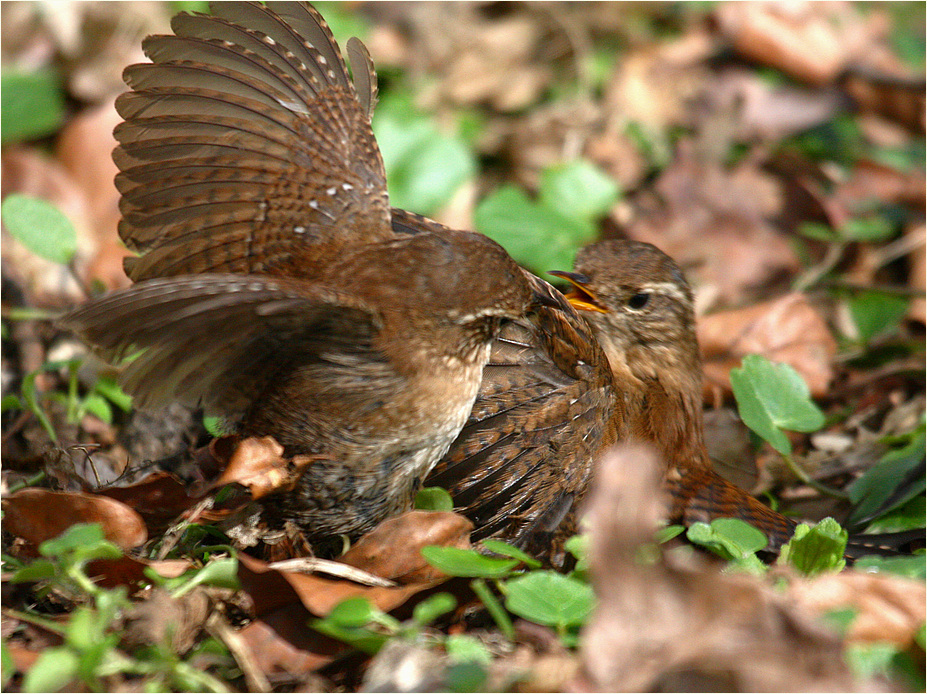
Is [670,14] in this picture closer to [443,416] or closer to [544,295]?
[544,295]

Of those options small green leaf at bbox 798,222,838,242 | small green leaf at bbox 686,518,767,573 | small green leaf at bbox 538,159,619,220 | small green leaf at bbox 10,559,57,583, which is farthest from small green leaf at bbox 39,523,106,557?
small green leaf at bbox 798,222,838,242

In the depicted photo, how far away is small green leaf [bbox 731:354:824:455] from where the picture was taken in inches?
139

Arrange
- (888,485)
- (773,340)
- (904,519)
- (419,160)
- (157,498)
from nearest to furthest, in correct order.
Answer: (157,498) → (904,519) → (888,485) → (773,340) → (419,160)

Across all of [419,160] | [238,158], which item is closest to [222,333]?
[238,158]

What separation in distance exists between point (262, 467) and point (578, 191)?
333cm

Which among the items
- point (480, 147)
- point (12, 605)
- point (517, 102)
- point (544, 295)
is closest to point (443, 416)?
point (544, 295)

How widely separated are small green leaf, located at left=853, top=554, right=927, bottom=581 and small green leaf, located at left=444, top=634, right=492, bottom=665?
1.17m

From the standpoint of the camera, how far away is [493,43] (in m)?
7.11

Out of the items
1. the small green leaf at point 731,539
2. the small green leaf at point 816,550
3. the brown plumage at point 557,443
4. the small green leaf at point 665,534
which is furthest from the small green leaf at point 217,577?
the small green leaf at point 816,550

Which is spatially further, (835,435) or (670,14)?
(670,14)

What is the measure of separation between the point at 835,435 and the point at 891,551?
1.15 m

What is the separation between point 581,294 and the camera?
3.78 m

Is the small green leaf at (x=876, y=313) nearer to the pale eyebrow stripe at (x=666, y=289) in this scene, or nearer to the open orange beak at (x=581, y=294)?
the pale eyebrow stripe at (x=666, y=289)

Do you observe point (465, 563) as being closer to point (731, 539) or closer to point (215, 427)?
point (731, 539)
